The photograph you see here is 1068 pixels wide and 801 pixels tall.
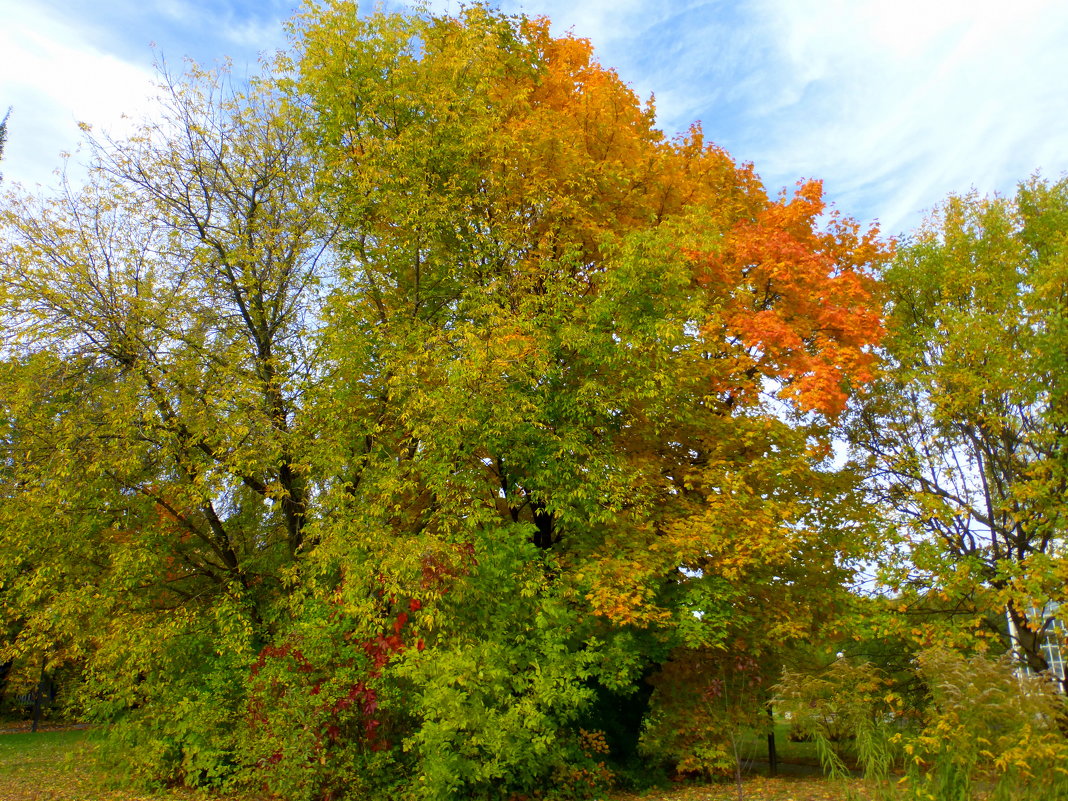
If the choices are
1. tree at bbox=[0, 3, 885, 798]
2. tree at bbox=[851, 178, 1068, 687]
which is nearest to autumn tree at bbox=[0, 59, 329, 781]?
tree at bbox=[0, 3, 885, 798]

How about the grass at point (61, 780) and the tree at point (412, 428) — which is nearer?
the tree at point (412, 428)

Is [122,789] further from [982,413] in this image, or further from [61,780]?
[982,413]

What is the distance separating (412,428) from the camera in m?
11.3

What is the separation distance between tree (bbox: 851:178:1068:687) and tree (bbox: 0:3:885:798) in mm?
1499

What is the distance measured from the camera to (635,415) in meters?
12.8

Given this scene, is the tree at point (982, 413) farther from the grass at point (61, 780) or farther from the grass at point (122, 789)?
the grass at point (61, 780)

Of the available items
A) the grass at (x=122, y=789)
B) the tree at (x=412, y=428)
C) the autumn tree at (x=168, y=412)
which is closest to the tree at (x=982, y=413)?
the tree at (x=412, y=428)

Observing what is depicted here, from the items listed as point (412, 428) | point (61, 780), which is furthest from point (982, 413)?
point (61, 780)

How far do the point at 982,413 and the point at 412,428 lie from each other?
33.1 ft

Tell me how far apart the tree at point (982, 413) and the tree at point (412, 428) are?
1.50 m

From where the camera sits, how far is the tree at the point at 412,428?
1010 cm

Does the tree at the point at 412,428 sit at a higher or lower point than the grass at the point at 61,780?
higher

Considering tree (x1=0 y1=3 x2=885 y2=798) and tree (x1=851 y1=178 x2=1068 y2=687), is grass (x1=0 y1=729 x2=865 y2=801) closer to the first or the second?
tree (x1=0 y1=3 x2=885 y2=798)

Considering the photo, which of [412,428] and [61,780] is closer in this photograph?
[412,428]
